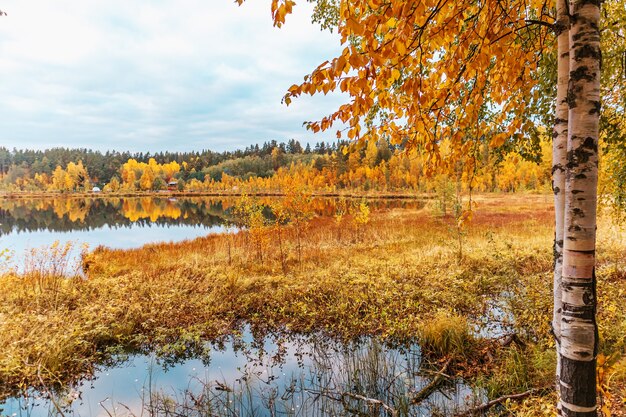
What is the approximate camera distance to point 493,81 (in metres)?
2.81

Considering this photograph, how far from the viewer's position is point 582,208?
1.64 metres

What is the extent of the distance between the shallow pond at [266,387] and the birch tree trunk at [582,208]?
2.72 metres

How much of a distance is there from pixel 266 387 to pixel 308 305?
3.06m

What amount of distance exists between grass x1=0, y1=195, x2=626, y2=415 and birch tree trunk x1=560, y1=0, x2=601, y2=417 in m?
2.15

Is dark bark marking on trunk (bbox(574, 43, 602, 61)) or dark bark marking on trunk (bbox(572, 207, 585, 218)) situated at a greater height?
dark bark marking on trunk (bbox(574, 43, 602, 61))

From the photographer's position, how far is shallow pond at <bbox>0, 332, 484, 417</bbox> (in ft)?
14.8

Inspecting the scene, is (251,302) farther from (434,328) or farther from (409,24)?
(409,24)

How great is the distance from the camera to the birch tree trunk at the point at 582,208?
1.62 m

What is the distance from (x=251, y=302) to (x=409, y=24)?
833 centimetres

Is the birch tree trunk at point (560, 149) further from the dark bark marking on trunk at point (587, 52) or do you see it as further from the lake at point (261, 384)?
the lake at point (261, 384)

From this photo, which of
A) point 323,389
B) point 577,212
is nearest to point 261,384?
point 323,389

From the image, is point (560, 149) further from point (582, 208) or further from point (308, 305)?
point (308, 305)

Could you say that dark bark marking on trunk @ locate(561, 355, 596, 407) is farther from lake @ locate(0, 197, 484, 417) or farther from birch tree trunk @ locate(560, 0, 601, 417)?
lake @ locate(0, 197, 484, 417)

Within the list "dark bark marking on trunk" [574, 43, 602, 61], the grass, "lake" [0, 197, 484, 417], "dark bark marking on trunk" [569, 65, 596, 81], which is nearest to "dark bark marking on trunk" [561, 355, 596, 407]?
"dark bark marking on trunk" [569, 65, 596, 81]
